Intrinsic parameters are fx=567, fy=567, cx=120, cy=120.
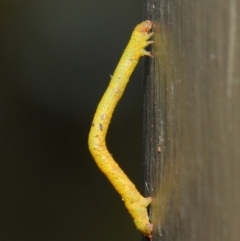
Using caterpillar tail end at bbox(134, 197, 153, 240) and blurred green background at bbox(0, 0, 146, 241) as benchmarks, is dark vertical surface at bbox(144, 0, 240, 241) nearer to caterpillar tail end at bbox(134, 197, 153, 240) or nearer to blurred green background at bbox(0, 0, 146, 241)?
caterpillar tail end at bbox(134, 197, 153, 240)

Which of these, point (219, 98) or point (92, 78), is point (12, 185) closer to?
point (92, 78)

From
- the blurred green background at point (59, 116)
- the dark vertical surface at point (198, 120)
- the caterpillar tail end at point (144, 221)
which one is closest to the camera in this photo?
the dark vertical surface at point (198, 120)

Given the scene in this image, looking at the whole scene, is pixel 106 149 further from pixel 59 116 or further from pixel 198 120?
pixel 59 116

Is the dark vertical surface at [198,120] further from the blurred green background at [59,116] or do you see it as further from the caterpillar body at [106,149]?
the blurred green background at [59,116]

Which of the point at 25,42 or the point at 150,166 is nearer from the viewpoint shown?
the point at 150,166

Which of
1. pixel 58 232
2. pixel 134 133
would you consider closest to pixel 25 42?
pixel 134 133

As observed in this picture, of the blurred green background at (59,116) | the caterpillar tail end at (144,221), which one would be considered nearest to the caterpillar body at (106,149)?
the caterpillar tail end at (144,221)
